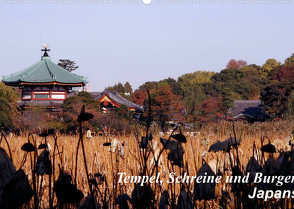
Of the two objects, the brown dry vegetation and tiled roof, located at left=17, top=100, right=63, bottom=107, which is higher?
tiled roof, located at left=17, top=100, right=63, bottom=107

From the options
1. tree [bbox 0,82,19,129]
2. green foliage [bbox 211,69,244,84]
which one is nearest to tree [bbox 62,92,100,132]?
tree [bbox 0,82,19,129]

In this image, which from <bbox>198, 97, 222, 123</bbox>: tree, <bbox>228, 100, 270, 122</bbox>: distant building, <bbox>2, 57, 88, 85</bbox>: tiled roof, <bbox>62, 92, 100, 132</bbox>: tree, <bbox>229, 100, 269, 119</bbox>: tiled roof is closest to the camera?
<bbox>62, 92, 100, 132</bbox>: tree

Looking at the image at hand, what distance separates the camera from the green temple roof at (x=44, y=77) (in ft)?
78.8

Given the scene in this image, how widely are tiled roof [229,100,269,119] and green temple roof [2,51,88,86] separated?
10.2m

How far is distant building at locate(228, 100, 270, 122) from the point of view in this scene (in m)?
28.5

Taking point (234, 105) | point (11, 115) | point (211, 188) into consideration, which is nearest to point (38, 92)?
point (11, 115)

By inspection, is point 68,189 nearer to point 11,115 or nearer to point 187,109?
point 11,115

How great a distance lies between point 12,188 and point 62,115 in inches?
584

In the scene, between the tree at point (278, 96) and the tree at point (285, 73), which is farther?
the tree at point (285, 73)

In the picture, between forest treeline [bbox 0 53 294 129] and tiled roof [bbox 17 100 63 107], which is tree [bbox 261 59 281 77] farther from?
tiled roof [bbox 17 100 63 107]

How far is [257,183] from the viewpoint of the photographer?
96 centimetres

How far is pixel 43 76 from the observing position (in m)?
24.8

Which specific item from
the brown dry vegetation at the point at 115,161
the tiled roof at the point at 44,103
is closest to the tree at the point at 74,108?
the tiled roof at the point at 44,103

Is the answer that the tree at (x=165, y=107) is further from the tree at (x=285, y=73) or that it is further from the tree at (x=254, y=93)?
the tree at (x=285, y=73)
